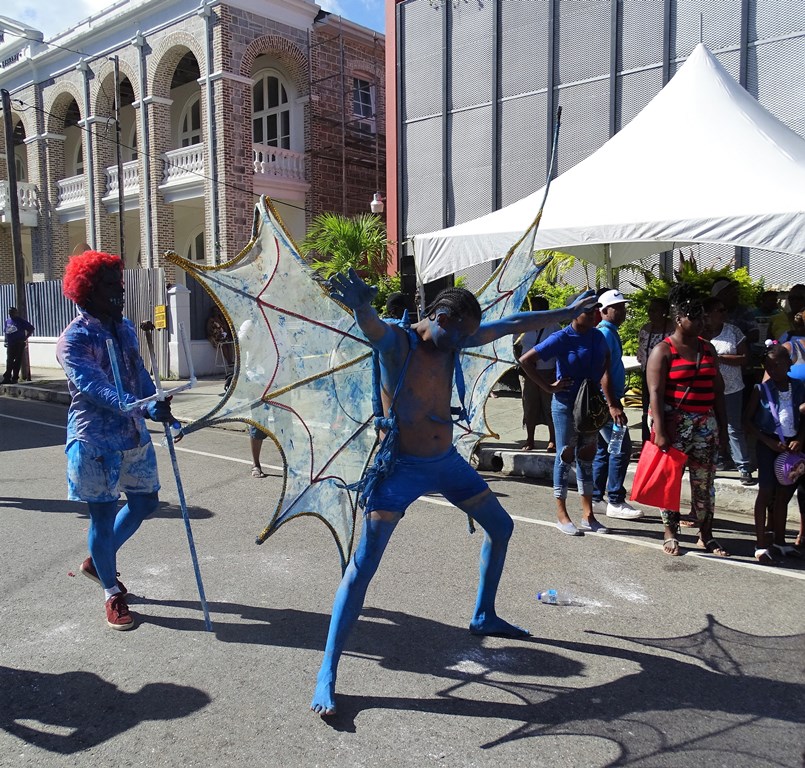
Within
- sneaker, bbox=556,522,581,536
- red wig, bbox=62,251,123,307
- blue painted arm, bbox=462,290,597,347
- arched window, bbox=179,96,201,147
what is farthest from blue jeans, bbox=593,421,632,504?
arched window, bbox=179,96,201,147

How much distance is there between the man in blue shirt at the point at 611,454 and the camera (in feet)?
18.8

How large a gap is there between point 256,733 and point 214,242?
16480 millimetres

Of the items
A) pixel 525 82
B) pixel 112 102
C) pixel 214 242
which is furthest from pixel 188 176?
pixel 525 82

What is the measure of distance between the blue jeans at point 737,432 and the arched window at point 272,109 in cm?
1586

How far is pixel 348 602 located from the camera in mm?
3109

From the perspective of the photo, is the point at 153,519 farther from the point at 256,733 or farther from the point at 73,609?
the point at 256,733

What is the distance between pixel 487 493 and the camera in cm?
349

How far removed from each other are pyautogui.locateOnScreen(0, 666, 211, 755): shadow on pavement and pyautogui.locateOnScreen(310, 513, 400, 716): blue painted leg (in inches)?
21.1

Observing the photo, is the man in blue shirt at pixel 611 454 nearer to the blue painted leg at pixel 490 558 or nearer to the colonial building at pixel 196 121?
the blue painted leg at pixel 490 558

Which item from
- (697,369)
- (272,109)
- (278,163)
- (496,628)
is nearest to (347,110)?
(272,109)

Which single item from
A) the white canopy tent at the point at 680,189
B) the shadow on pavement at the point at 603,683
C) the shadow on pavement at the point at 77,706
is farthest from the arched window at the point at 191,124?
the shadow on pavement at the point at 77,706

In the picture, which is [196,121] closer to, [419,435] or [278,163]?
[278,163]

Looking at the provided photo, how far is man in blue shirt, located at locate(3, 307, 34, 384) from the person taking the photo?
620 inches

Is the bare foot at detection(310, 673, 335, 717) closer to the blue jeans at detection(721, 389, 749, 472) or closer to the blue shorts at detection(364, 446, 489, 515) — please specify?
the blue shorts at detection(364, 446, 489, 515)
